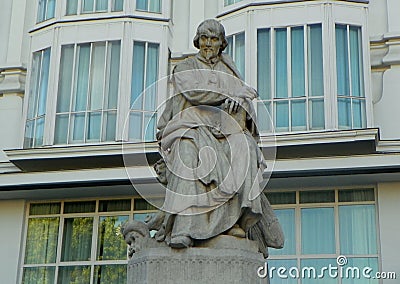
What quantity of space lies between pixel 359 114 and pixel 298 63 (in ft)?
7.03

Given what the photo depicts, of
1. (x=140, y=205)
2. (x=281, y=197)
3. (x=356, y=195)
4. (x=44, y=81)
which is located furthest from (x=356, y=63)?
(x=44, y=81)

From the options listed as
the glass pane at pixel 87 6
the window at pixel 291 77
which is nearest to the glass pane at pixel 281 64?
the window at pixel 291 77

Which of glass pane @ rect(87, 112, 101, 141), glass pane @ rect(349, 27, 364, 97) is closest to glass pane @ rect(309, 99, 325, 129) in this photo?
glass pane @ rect(349, 27, 364, 97)

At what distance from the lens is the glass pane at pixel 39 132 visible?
803 inches

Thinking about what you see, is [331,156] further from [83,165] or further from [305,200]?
[83,165]

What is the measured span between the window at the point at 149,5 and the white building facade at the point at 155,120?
0.06 m

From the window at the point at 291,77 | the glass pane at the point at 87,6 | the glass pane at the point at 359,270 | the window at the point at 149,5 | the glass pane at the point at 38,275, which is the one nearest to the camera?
the glass pane at the point at 359,270

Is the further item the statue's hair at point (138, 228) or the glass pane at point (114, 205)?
the glass pane at point (114, 205)

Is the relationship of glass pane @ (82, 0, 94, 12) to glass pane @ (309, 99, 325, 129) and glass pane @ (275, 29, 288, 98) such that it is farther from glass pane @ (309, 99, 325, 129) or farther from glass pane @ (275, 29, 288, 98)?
glass pane @ (309, 99, 325, 129)

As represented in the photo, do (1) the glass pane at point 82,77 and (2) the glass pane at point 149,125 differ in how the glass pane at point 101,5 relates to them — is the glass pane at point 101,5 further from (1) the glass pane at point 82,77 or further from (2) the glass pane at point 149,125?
(2) the glass pane at point 149,125

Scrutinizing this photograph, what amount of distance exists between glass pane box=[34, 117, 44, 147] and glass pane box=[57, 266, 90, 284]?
3.61m

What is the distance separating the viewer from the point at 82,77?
20844 millimetres

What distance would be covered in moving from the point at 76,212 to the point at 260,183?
14.5 meters

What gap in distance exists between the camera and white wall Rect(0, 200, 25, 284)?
20.6 meters
